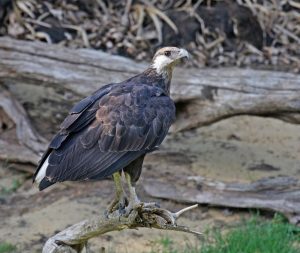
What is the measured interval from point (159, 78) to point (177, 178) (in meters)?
1.80

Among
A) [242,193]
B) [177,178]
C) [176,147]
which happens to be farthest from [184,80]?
[176,147]

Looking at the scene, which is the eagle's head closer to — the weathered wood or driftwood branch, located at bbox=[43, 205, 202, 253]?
driftwood branch, located at bbox=[43, 205, 202, 253]

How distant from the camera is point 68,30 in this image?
8758 mm

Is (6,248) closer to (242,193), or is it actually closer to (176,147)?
(242,193)

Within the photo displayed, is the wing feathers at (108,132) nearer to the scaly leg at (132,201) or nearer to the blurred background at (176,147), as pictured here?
the scaly leg at (132,201)

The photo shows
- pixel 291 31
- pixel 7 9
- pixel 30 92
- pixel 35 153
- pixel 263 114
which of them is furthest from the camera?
pixel 291 31

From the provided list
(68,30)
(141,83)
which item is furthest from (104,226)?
(68,30)

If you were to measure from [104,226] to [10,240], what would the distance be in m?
1.64

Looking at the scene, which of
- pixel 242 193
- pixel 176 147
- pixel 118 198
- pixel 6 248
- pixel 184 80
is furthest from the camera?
pixel 176 147

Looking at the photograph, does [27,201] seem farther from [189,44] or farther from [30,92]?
[189,44]

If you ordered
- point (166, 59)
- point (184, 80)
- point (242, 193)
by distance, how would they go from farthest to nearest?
1. point (184, 80)
2. point (242, 193)
3. point (166, 59)

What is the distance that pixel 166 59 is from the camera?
4.84m

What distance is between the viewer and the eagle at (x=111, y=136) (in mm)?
4340

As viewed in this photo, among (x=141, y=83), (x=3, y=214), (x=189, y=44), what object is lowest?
(x=3, y=214)
